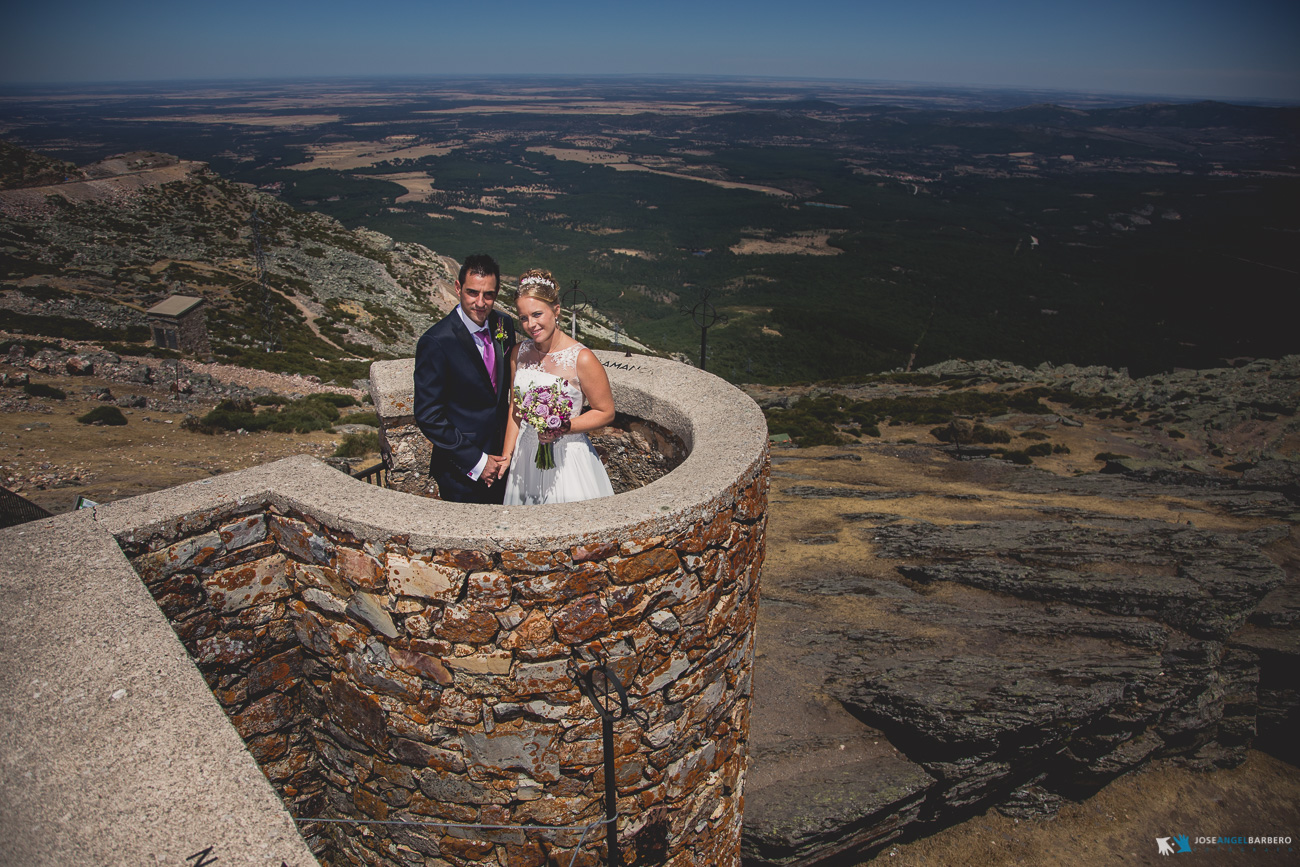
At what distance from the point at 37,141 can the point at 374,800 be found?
213647 millimetres

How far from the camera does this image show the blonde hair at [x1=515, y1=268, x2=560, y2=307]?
13.2ft

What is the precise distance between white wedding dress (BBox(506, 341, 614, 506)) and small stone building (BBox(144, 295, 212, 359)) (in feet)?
80.0

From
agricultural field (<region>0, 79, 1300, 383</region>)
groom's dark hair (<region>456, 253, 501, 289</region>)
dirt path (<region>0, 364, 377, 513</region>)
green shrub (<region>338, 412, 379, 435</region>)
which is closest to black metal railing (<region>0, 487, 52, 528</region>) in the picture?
groom's dark hair (<region>456, 253, 501, 289</region>)

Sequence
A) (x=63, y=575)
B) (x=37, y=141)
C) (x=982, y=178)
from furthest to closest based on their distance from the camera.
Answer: (x=982, y=178)
(x=37, y=141)
(x=63, y=575)

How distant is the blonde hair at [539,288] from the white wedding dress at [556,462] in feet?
1.19

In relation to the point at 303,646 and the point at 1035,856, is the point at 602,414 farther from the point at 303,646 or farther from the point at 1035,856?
the point at 1035,856

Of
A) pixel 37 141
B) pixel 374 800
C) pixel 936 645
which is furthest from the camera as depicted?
pixel 37 141

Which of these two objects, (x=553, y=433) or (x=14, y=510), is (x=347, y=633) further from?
(x=14, y=510)

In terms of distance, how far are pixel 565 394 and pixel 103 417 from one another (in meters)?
14.1

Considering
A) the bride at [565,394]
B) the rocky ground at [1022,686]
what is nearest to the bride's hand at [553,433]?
the bride at [565,394]

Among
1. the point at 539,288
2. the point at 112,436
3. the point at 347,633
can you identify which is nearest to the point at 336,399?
the point at 112,436

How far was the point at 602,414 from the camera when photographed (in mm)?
4301

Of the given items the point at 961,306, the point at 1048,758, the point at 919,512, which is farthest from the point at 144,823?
the point at 961,306

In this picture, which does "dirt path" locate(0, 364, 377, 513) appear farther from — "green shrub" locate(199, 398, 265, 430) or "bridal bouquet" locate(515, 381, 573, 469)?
"bridal bouquet" locate(515, 381, 573, 469)
